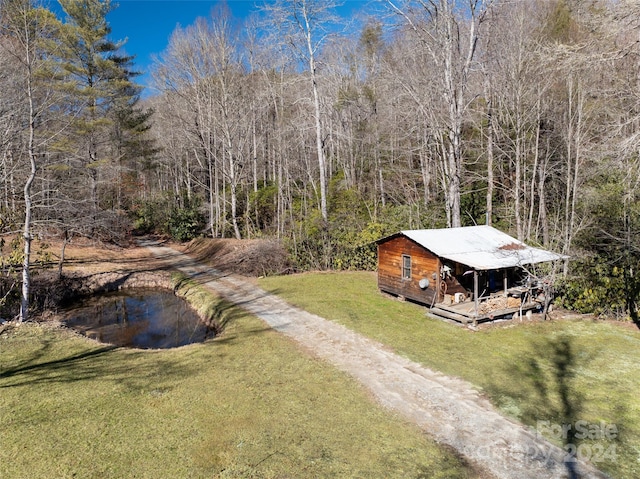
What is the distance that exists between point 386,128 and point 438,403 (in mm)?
24274

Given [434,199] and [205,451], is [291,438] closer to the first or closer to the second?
[205,451]

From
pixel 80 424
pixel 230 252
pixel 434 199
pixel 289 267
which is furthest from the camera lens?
pixel 434 199

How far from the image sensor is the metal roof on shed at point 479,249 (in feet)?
39.3

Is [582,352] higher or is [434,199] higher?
[434,199]

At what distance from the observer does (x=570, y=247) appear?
1444cm

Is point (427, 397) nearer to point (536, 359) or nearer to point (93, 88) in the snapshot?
point (536, 359)

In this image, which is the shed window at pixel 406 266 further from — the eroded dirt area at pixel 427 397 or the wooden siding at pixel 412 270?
the eroded dirt area at pixel 427 397

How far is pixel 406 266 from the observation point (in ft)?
46.1

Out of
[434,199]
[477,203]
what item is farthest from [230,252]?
[477,203]

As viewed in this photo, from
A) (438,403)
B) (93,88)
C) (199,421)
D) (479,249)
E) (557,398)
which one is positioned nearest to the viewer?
(199,421)

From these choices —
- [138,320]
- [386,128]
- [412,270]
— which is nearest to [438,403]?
[412,270]

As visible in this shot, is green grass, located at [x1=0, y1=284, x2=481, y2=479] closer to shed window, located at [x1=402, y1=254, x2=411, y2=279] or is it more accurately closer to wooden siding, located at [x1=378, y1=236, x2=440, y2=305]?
wooden siding, located at [x1=378, y1=236, x2=440, y2=305]

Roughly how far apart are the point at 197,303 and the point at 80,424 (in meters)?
9.29

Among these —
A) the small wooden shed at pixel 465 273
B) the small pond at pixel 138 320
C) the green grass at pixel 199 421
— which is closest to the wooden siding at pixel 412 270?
the small wooden shed at pixel 465 273
